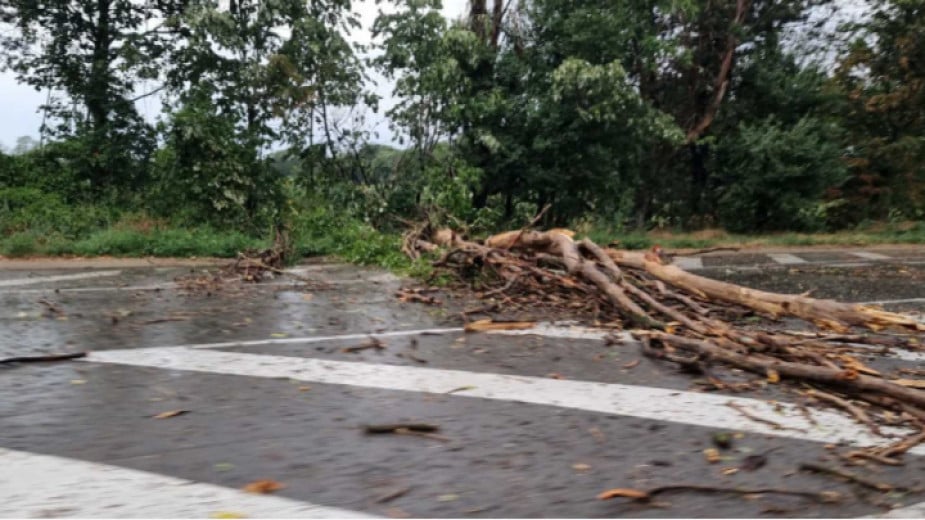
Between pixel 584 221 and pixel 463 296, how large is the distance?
27.6ft

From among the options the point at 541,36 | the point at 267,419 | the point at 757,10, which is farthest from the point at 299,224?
the point at 757,10

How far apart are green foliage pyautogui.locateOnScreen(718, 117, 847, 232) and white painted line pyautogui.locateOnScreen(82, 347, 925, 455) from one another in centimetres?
1247

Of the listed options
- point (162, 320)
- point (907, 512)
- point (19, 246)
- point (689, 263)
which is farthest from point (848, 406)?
point (19, 246)

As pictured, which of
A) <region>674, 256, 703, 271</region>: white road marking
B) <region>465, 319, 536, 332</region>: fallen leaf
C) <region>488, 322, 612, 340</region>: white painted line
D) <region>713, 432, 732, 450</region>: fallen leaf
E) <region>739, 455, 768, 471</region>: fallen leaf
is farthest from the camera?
<region>674, 256, 703, 271</region>: white road marking

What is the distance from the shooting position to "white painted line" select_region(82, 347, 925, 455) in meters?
3.15

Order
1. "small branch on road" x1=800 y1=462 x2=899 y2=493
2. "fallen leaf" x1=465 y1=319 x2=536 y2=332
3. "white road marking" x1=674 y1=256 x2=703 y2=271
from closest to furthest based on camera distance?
"small branch on road" x1=800 y1=462 x2=899 y2=493 → "fallen leaf" x1=465 y1=319 x2=536 y2=332 → "white road marking" x1=674 y1=256 x2=703 y2=271

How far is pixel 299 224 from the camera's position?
12.1 meters

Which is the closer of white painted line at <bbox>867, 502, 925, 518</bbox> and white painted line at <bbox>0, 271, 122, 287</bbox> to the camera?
white painted line at <bbox>867, 502, 925, 518</bbox>

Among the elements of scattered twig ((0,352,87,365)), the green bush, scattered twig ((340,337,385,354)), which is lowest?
scattered twig ((340,337,385,354))

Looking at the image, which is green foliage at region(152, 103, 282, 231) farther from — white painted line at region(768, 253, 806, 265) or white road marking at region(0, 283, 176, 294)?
white painted line at region(768, 253, 806, 265)

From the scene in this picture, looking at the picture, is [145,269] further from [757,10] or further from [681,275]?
[757,10]

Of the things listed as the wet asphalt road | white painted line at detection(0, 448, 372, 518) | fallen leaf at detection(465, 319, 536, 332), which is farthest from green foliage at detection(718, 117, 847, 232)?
white painted line at detection(0, 448, 372, 518)

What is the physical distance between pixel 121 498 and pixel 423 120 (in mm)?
11229

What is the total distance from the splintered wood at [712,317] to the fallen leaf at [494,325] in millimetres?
31
